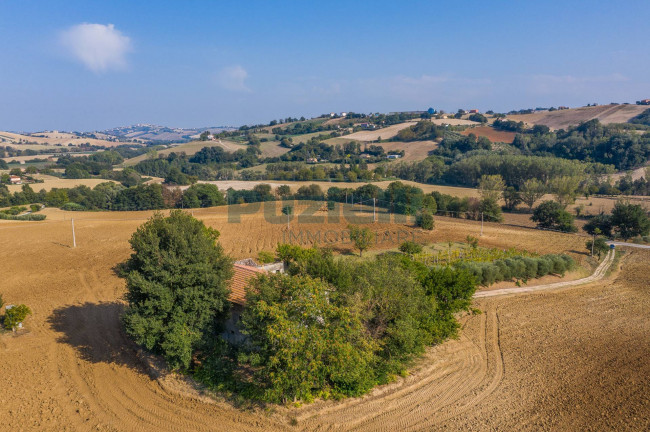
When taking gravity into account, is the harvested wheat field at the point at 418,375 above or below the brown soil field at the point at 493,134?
below

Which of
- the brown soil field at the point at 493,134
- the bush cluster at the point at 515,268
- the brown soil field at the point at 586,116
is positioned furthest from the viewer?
the brown soil field at the point at 586,116

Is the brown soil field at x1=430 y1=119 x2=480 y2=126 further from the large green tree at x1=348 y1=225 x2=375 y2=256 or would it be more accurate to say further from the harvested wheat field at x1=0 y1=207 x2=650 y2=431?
the harvested wheat field at x1=0 y1=207 x2=650 y2=431

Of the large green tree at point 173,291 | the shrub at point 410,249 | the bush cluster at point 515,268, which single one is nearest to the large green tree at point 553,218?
the bush cluster at point 515,268

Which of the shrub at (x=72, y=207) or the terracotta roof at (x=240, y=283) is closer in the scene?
the terracotta roof at (x=240, y=283)

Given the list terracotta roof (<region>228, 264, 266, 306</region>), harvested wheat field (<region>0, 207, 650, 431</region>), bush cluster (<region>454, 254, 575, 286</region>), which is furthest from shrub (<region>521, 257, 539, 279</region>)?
terracotta roof (<region>228, 264, 266, 306</region>)

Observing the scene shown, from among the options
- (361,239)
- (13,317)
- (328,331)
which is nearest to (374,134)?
(361,239)

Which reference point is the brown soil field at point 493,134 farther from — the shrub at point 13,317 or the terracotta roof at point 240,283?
the shrub at point 13,317
